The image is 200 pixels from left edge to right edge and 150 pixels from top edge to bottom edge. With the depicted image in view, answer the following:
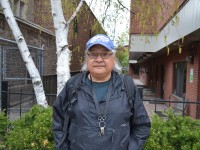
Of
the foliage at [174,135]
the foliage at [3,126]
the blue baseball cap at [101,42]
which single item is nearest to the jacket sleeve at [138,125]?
the blue baseball cap at [101,42]

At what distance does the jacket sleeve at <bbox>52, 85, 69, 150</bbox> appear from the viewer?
2604 millimetres

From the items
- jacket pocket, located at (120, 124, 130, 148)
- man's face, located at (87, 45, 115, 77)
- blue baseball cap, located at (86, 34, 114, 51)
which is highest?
blue baseball cap, located at (86, 34, 114, 51)

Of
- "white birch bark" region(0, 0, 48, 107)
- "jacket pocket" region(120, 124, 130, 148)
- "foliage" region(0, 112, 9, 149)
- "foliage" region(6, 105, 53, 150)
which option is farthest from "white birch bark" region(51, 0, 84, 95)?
"jacket pocket" region(120, 124, 130, 148)

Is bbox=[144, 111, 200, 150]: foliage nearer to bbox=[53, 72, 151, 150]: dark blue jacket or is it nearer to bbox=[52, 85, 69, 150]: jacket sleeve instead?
bbox=[53, 72, 151, 150]: dark blue jacket

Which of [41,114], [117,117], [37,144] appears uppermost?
[117,117]

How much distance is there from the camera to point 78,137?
2430mm

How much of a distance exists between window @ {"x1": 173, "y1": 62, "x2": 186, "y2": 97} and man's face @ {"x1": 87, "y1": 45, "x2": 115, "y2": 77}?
35.0 feet

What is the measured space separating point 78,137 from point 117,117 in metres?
0.36

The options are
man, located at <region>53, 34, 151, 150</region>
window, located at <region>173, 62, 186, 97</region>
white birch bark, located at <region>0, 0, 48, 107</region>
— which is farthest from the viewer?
window, located at <region>173, 62, 186, 97</region>

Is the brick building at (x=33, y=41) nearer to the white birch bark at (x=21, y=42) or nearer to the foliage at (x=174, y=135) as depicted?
the white birch bark at (x=21, y=42)

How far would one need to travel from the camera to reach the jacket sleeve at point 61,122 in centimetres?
260

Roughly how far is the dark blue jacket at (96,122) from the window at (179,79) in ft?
34.5

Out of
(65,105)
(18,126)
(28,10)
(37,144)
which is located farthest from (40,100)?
(28,10)

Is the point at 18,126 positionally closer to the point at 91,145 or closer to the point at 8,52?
the point at 91,145
